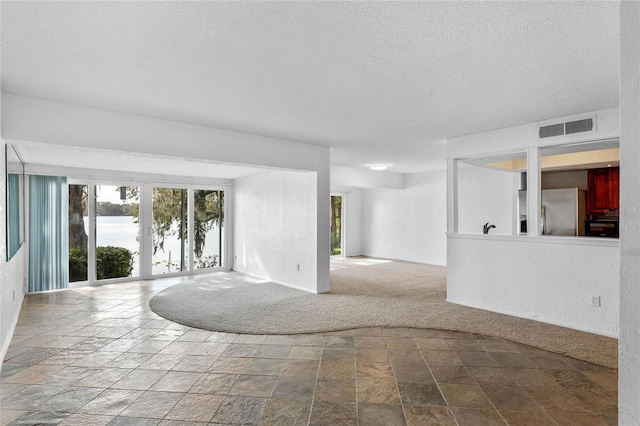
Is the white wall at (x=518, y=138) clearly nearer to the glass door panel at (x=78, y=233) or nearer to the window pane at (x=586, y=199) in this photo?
the window pane at (x=586, y=199)

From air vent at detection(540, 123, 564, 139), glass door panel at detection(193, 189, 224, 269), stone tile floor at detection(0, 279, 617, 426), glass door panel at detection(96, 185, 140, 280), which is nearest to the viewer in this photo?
stone tile floor at detection(0, 279, 617, 426)

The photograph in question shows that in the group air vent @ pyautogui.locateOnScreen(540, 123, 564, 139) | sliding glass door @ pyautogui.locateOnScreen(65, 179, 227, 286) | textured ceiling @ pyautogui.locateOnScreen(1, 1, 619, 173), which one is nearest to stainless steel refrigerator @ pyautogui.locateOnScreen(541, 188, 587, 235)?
air vent @ pyautogui.locateOnScreen(540, 123, 564, 139)

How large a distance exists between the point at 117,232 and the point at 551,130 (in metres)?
7.48

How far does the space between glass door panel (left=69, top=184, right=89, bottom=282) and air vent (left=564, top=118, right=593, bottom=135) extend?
25.5ft

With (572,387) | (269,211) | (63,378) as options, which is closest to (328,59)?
(572,387)

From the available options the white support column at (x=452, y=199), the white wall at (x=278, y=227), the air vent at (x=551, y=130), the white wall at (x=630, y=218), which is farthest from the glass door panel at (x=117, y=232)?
the white wall at (x=630, y=218)

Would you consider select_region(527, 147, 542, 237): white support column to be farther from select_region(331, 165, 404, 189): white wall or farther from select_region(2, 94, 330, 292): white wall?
select_region(331, 165, 404, 189): white wall

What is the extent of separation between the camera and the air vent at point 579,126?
3861mm

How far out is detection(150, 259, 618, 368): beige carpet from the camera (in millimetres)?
3684

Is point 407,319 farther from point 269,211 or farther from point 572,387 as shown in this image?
point 269,211

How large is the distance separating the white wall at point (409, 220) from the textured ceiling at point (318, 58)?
16.8 ft

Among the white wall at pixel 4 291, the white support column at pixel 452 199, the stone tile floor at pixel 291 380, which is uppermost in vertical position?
the white support column at pixel 452 199

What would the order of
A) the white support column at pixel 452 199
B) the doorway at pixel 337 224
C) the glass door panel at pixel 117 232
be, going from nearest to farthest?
the white support column at pixel 452 199 → the glass door panel at pixel 117 232 → the doorway at pixel 337 224

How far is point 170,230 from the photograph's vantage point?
751cm
